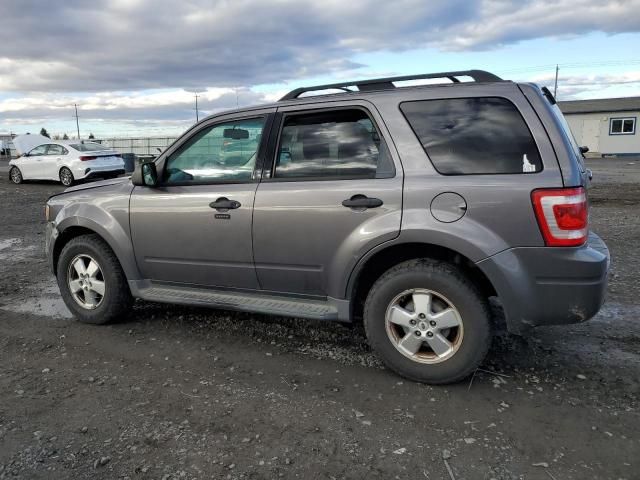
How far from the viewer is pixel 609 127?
3725 centimetres

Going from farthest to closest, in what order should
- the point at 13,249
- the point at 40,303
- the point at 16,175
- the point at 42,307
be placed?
the point at 16,175
the point at 13,249
the point at 40,303
the point at 42,307

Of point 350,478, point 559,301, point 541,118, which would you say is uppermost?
point 541,118

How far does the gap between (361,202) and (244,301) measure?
1.25 metres

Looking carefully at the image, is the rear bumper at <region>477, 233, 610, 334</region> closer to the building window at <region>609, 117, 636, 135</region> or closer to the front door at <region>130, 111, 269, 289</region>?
the front door at <region>130, 111, 269, 289</region>

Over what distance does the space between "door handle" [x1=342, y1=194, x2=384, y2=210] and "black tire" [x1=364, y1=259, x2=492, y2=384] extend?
0.44 m

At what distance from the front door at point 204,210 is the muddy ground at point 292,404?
63 centimetres

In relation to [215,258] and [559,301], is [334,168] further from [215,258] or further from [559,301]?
[559,301]

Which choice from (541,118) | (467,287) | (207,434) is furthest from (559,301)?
(207,434)

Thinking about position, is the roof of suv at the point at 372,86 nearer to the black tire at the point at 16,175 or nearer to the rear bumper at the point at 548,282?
the rear bumper at the point at 548,282

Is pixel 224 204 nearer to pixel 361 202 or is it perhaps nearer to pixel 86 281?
pixel 361 202

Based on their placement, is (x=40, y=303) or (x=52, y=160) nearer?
(x=40, y=303)

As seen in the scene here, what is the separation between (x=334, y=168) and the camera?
359 cm

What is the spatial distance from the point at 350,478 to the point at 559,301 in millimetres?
1598

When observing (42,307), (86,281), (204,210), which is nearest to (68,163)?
(42,307)
